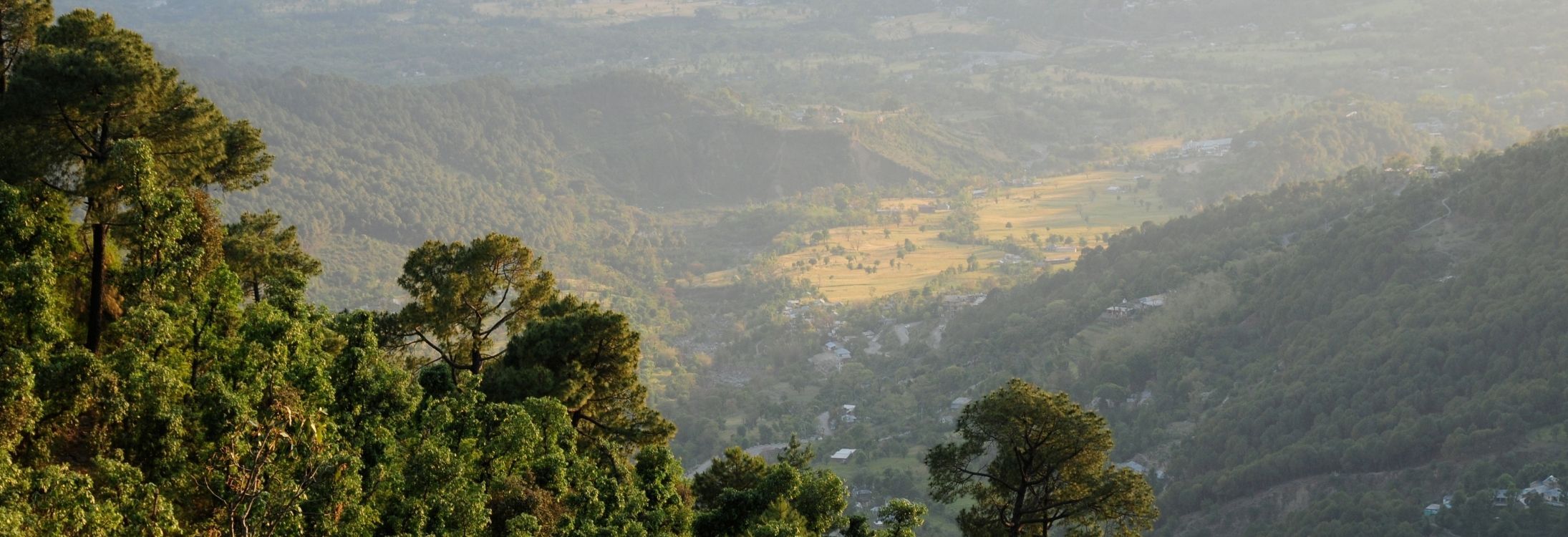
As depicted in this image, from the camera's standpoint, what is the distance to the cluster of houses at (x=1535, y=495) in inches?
1796

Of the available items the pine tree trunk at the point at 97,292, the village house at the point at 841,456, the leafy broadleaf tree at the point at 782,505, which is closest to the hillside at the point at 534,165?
the village house at the point at 841,456

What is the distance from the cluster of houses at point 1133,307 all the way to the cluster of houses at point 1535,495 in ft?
112

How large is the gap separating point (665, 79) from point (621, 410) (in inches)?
5703

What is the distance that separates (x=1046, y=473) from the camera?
27109mm

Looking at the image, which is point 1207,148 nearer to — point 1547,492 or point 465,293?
point 1547,492

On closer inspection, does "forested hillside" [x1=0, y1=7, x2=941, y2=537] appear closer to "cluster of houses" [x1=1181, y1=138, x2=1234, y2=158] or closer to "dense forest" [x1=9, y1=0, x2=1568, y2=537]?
"dense forest" [x1=9, y1=0, x2=1568, y2=537]

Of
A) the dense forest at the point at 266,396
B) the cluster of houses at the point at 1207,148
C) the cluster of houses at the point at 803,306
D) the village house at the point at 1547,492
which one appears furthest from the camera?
the cluster of houses at the point at 1207,148

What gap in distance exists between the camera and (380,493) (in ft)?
71.9

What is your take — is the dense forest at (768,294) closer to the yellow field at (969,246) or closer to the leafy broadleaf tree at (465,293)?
the leafy broadleaf tree at (465,293)

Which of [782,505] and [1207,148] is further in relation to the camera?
[1207,148]

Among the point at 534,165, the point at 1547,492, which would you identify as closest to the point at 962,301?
the point at 1547,492

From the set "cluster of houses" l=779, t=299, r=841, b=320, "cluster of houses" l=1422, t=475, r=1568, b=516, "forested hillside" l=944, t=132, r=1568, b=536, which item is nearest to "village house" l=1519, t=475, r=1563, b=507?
"cluster of houses" l=1422, t=475, r=1568, b=516

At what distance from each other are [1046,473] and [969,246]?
10023 cm

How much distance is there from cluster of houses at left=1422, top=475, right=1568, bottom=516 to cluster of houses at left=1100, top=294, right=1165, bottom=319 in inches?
1347
